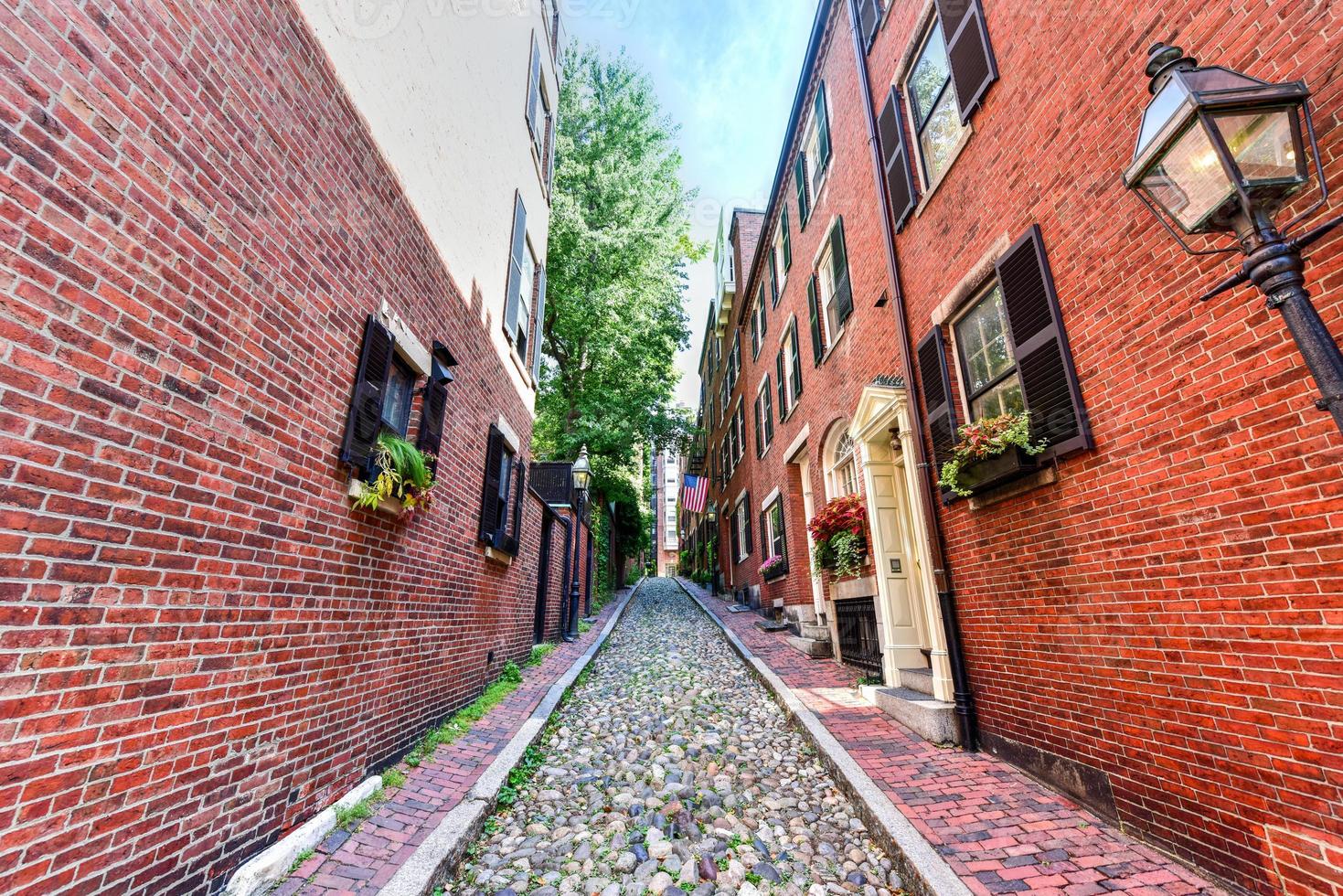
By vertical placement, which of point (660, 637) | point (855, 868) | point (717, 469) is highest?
point (717, 469)

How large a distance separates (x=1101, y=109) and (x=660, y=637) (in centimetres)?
1084

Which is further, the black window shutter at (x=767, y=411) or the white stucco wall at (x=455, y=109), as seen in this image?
the black window shutter at (x=767, y=411)

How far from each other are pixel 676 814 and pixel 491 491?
4.51 meters

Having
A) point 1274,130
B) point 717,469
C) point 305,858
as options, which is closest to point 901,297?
point 1274,130

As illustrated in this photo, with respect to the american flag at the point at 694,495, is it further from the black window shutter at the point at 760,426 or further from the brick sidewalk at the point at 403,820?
the brick sidewalk at the point at 403,820

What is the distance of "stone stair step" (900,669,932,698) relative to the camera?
5.95 meters

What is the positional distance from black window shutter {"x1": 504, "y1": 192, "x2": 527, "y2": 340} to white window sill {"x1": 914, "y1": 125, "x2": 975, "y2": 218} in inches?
230

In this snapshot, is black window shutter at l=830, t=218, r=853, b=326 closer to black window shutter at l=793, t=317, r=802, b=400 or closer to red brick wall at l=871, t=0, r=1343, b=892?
black window shutter at l=793, t=317, r=802, b=400

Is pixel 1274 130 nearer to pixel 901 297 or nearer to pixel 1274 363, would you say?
pixel 1274 363

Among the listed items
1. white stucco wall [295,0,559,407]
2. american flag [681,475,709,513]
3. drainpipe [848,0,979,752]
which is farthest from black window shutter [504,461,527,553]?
american flag [681,475,709,513]

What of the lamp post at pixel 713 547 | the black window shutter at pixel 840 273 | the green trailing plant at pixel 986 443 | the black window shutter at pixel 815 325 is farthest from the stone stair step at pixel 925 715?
the lamp post at pixel 713 547

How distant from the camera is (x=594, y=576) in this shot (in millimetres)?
17656

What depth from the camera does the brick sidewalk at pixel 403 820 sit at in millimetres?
2957

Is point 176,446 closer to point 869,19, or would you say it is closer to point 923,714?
point 923,714
